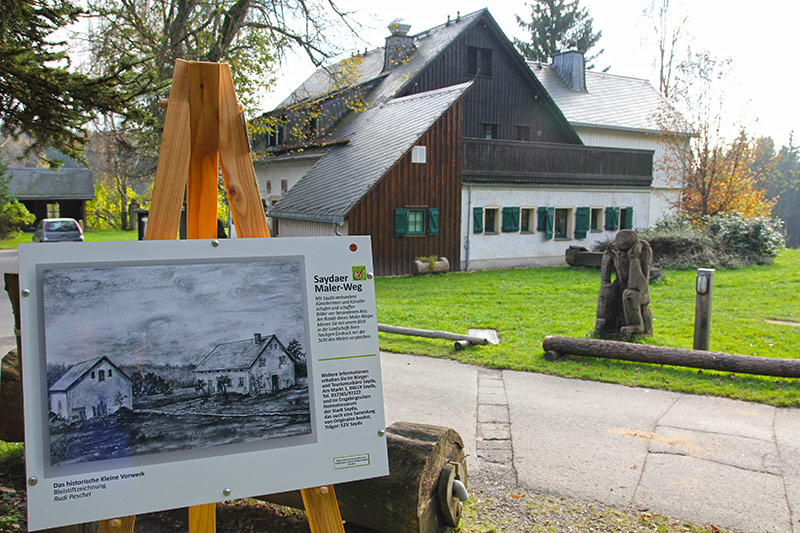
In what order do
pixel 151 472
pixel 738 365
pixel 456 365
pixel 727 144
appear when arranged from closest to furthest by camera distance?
pixel 151 472 → pixel 738 365 → pixel 456 365 → pixel 727 144

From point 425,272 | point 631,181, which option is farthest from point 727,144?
point 425,272

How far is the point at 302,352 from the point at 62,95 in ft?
12.8

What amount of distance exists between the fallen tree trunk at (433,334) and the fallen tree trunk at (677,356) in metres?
1.22

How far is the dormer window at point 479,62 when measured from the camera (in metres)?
27.3

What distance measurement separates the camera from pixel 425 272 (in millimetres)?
20047

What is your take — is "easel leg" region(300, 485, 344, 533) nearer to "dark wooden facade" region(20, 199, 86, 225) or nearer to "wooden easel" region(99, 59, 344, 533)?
"wooden easel" region(99, 59, 344, 533)

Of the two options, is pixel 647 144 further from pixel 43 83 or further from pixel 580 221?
pixel 43 83

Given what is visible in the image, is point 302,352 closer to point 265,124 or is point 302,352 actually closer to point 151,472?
point 151,472

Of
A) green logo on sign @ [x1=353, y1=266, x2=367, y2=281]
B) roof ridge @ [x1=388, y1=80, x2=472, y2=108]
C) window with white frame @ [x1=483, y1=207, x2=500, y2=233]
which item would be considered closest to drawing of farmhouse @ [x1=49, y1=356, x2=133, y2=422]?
green logo on sign @ [x1=353, y1=266, x2=367, y2=281]

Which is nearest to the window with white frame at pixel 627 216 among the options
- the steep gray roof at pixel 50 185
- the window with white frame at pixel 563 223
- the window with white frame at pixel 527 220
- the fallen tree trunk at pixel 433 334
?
the window with white frame at pixel 563 223

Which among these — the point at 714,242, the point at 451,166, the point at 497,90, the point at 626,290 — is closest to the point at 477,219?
the point at 451,166

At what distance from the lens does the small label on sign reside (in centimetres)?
290

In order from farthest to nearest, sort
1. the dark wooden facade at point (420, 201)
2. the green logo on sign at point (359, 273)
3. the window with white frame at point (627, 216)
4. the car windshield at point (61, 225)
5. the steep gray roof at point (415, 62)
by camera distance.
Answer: the car windshield at point (61, 225), the steep gray roof at point (415, 62), the window with white frame at point (627, 216), the dark wooden facade at point (420, 201), the green logo on sign at point (359, 273)

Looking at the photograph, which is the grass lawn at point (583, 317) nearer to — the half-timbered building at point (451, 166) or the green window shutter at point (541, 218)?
the half-timbered building at point (451, 166)
